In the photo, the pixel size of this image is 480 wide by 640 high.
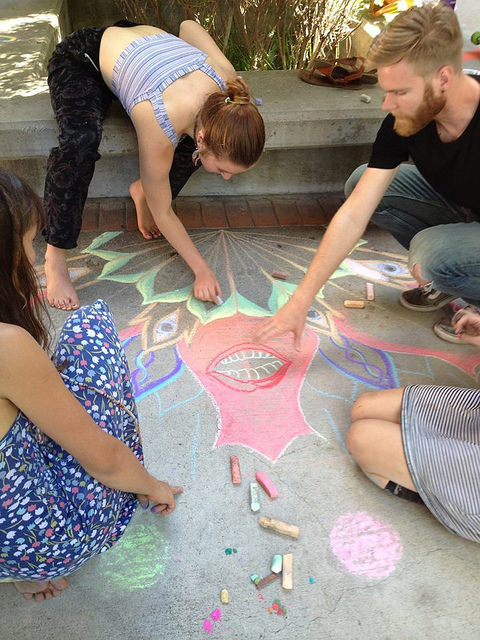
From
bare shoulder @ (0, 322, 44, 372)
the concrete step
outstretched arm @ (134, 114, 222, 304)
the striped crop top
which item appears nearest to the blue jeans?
the concrete step

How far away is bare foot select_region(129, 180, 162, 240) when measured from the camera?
3053mm

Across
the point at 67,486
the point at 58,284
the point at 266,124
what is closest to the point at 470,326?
the point at 67,486

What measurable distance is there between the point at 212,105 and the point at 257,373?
1.11 meters

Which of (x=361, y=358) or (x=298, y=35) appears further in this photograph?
(x=298, y=35)

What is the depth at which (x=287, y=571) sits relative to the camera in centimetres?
171

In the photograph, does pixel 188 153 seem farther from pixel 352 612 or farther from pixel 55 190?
pixel 352 612

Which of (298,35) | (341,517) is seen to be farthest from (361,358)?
(298,35)

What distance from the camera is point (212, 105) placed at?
2.31m

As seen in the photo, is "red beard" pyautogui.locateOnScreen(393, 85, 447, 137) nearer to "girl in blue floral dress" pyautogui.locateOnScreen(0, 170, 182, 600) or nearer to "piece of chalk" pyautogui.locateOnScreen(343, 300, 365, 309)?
"piece of chalk" pyautogui.locateOnScreen(343, 300, 365, 309)

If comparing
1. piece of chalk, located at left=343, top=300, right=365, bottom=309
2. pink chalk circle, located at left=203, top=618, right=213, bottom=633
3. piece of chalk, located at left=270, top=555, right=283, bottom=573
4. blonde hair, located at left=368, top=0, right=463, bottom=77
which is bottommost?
pink chalk circle, located at left=203, top=618, right=213, bottom=633

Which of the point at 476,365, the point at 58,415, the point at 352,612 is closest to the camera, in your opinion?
the point at 58,415

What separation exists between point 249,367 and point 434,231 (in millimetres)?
980

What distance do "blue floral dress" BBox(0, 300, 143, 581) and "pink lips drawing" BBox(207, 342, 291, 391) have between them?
730 millimetres

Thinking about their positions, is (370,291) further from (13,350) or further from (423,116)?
(13,350)
